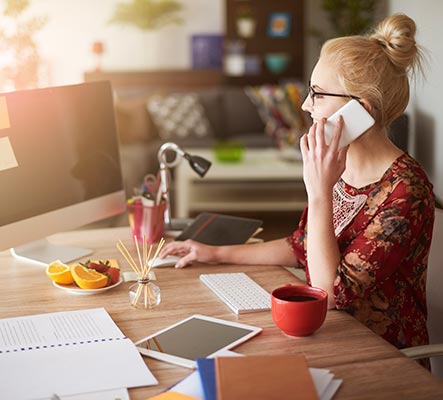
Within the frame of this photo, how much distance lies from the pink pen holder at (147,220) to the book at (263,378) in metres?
0.97

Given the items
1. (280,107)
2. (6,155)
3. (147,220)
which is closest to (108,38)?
(280,107)

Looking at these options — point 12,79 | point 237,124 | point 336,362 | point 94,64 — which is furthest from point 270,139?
point 336,362

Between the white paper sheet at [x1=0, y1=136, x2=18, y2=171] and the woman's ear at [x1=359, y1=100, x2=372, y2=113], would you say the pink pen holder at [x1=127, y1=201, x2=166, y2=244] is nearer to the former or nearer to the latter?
the white paper sheet at [x1=0, y1=136, x2=18, y2=171]

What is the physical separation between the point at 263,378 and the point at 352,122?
70 cm

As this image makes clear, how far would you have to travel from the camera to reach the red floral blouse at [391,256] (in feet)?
5.12

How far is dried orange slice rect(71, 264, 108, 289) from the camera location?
66.2 inches

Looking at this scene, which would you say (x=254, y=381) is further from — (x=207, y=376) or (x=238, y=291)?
(x=238, y=291)

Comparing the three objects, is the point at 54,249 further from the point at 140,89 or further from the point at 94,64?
the point at 94,64

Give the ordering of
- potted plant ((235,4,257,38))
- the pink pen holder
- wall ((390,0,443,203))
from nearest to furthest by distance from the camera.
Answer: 1. the pink pen holder
2. wall ((390,0,443,203))
3. potted plant ((235,4,257,38))

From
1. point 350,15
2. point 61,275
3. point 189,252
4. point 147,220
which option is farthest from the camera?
point 350,15

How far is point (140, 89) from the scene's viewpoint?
6.70 meters

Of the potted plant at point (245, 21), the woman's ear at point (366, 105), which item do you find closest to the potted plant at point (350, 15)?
the potted plant at point (245, 21)

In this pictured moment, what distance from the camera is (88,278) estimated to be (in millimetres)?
1692

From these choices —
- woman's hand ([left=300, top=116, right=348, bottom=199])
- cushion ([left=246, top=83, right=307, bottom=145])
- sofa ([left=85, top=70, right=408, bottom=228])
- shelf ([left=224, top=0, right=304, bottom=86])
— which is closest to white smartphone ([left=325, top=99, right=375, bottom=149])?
woman's hand ([left=300, top=116, right=348, bottom=199])
